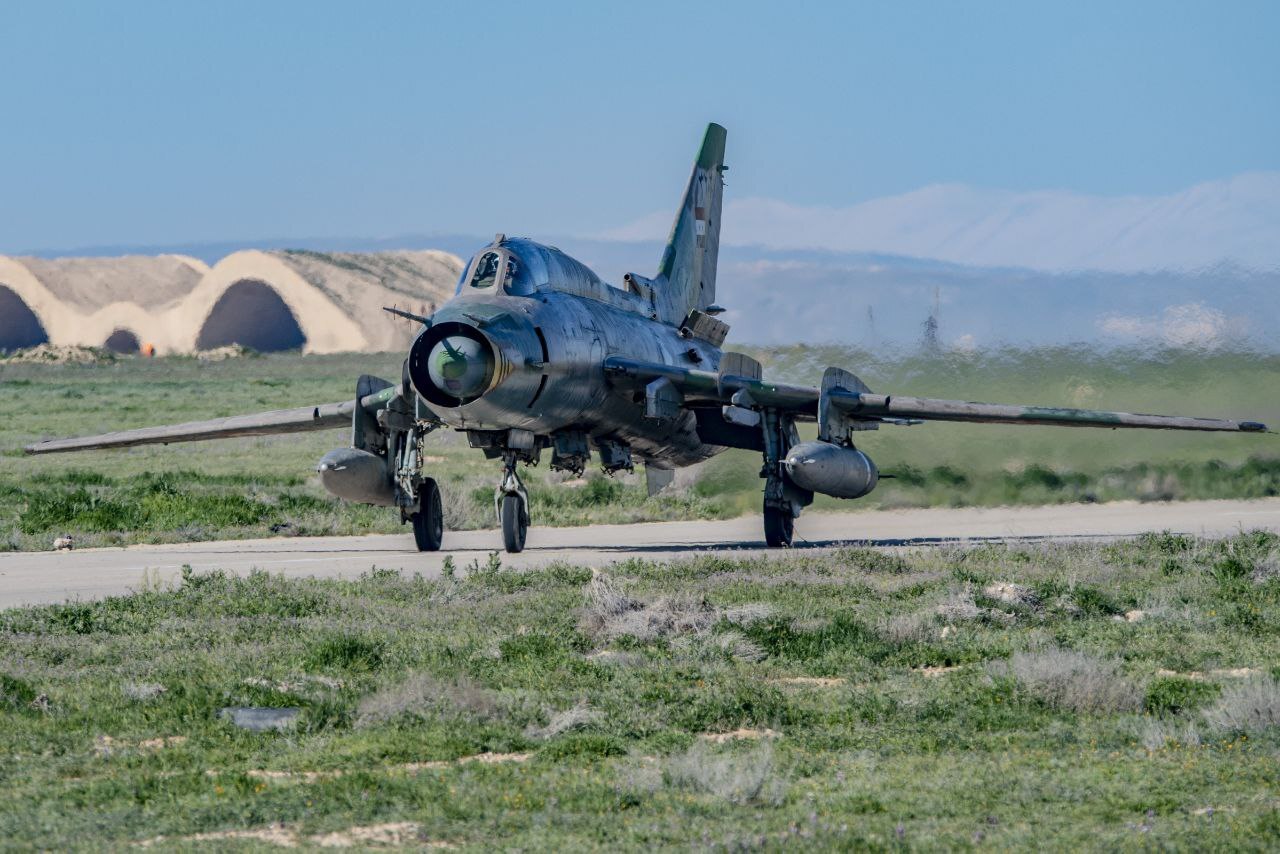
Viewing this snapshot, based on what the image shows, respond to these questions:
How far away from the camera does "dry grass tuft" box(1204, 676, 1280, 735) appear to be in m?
10.7

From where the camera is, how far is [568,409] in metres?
24.3

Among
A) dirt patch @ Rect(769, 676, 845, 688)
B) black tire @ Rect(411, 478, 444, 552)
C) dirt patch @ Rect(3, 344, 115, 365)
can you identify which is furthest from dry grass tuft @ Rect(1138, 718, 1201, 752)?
dirt patch @ Rect(3, 344, 115, 365)

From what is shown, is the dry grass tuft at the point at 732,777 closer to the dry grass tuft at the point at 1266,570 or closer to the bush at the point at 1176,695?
the bush at the point at 1176,695

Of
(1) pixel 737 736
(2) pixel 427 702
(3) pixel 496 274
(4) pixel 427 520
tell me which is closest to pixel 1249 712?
(1) pixel 737 736

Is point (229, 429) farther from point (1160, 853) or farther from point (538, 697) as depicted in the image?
point (1160, 853)

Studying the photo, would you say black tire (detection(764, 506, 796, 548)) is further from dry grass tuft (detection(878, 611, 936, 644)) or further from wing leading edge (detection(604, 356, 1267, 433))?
dry grass tuft (detection(878, 611, 936, 644))

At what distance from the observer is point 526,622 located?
16453 mm

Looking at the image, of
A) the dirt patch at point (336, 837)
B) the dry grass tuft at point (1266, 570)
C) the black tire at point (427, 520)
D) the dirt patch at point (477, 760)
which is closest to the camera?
the dirt patch at point (336, 837)

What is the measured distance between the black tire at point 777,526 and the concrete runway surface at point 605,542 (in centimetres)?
36

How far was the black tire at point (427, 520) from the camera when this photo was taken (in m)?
26.1

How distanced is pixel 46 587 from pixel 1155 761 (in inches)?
595

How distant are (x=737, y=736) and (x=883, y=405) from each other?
1565 centimetres

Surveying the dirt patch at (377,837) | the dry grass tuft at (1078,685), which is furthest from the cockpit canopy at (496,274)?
the dirt patch at (377,837)

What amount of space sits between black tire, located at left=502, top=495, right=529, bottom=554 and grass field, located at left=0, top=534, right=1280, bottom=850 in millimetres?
5538
